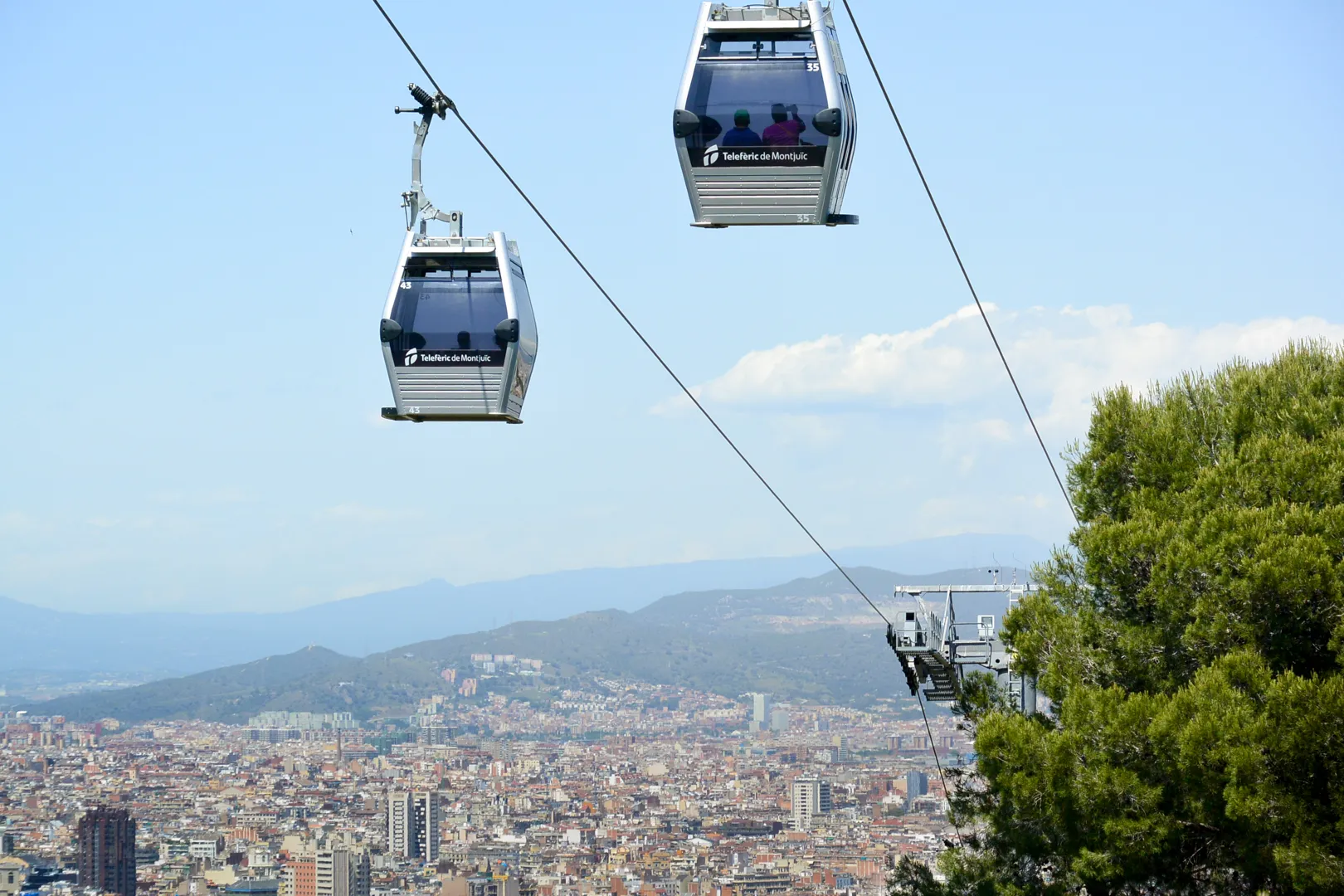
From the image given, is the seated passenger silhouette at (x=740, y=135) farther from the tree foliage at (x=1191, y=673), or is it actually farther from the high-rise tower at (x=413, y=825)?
the high-rise tower at (x=413, y=825)

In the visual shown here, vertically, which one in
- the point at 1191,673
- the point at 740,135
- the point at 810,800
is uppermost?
the point at 740,135

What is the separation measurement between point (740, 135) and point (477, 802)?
71.9 metres

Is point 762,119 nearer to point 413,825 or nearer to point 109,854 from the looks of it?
point 109,854

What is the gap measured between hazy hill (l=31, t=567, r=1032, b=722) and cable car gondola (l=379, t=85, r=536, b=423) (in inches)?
3788

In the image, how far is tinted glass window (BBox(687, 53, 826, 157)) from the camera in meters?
7.63

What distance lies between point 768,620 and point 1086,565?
467 feet

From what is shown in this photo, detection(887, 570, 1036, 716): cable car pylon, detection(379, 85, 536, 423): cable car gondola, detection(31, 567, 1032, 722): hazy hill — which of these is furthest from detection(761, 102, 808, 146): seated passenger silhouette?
detection(31, 567, 1032, 722): hazy hill

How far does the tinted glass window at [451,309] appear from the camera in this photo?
29.9 feet

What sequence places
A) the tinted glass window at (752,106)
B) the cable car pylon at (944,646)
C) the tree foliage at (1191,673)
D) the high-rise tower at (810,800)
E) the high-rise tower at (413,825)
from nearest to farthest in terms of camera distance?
the tinted glass window at (752,106) < the tree foliage at (1191,673) < the cable car pylon at (944,646) < the high-rise tower at (413,825) < the high-rise tower at (810,800)

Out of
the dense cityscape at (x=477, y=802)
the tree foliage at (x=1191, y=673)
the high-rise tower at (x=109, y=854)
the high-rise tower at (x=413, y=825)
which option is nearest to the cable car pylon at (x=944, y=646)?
the tree foliage at (x=1191, y=673)

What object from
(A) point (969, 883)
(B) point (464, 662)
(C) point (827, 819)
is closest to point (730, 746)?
Result: (C) point (827, 819)

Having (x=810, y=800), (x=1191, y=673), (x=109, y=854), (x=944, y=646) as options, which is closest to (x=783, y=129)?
(x=1191, y=673)

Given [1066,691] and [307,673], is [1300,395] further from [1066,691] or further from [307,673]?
[307,673]

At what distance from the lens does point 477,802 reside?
3007 inches
